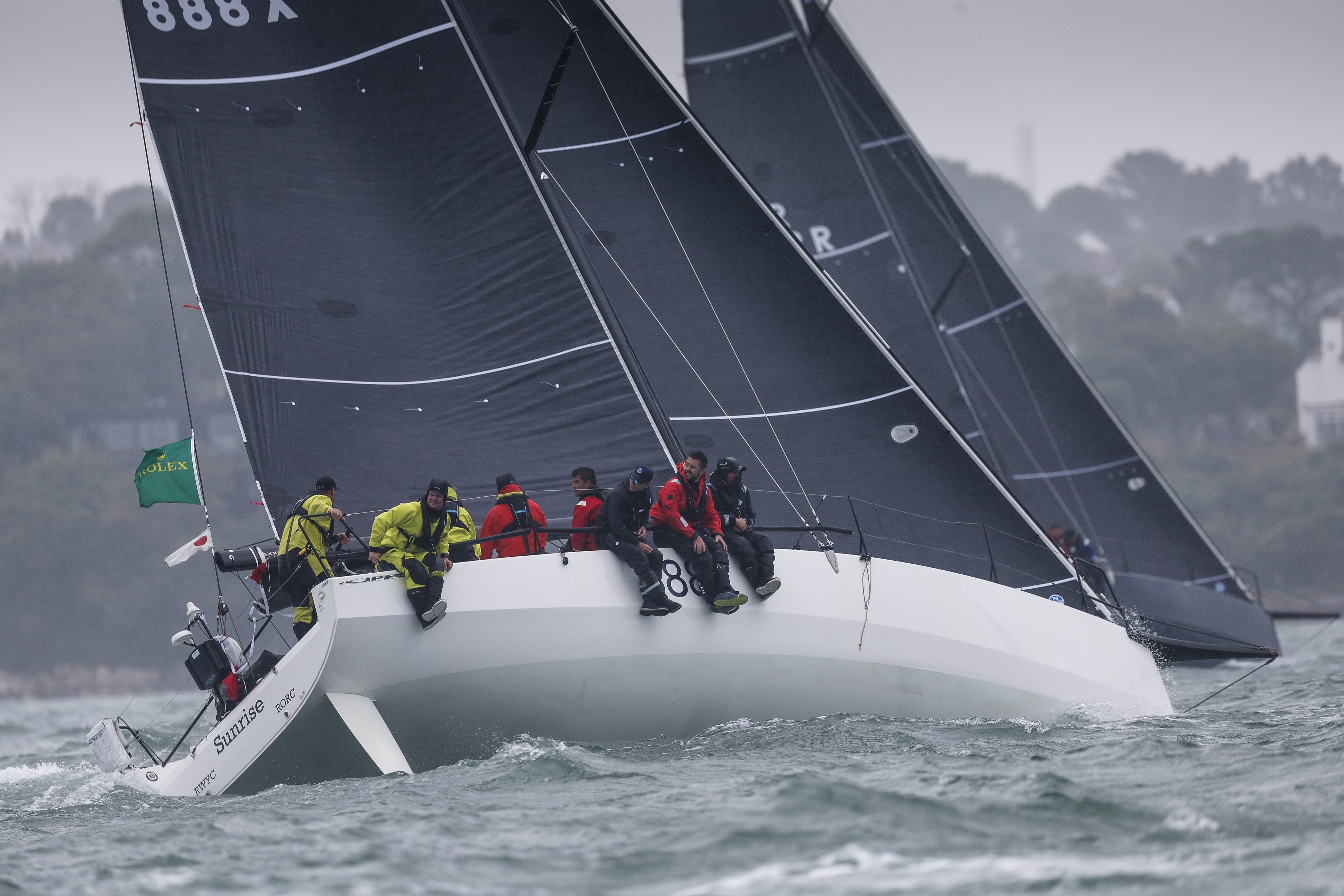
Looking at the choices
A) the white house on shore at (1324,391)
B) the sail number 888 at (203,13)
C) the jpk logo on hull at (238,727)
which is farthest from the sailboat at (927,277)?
the white house on shore at (1324,391)

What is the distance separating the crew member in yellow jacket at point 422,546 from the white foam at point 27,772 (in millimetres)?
3997

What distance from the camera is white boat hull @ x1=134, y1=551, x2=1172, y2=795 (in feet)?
20.7

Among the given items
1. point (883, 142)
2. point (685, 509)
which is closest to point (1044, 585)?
point (685, 509)

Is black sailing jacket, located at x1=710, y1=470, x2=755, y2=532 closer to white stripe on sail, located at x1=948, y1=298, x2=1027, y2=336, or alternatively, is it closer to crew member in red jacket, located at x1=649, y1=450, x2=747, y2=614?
crew member in red jacket, located at x1=649, y1=450, x2=747, y2=614

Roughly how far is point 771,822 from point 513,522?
2.52 meters

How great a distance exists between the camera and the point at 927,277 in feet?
46.3

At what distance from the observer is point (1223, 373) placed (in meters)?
52.4

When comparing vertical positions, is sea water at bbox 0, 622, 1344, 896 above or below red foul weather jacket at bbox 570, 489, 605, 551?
below

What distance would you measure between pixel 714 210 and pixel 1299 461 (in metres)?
43.5

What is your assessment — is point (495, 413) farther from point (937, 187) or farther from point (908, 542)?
point (937, 187)

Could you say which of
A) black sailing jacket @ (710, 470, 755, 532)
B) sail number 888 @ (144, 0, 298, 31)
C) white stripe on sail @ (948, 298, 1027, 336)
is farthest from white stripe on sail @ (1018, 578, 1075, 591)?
white stripe on sail @ (948, 298, 1027, 336)

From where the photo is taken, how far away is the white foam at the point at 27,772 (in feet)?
31.0

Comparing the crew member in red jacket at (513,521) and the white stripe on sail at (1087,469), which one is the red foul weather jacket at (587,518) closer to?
the crew member in red jacket at (513,521)

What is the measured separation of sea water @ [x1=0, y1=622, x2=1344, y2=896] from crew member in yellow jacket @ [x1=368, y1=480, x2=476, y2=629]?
719 mm
